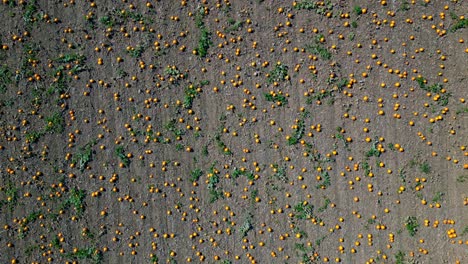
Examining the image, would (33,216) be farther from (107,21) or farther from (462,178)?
(462,178)

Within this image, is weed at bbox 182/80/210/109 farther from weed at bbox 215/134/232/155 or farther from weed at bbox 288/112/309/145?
weed at bbox 288/112/309/145

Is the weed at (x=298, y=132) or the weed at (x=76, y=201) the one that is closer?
the weed at (x=298, y=132)

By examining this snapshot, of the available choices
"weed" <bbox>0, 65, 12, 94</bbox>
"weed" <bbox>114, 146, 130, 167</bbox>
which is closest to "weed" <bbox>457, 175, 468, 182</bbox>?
"weed" <bbox>114, 146, 130, 167</bbox>

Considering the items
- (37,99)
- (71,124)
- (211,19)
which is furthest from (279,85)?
(37,99)

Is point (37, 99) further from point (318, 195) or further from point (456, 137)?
point (456, 137)

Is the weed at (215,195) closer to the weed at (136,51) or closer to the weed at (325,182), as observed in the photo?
the weed at (325,182)

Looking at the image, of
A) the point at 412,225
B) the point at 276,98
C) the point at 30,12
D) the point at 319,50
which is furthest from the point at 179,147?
the point at 412,225

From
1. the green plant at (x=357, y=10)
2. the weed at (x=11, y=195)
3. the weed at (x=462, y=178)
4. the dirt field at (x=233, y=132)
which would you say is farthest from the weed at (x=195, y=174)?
the weed at (x=462, y=178)
